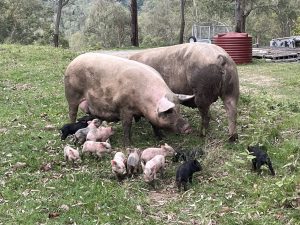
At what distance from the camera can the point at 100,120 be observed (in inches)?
352

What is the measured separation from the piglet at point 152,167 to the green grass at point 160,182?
16cm

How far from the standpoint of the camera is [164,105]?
7500 mm

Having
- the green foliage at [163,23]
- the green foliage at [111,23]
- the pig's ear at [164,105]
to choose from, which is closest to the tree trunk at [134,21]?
the pig's ear at [164,105]

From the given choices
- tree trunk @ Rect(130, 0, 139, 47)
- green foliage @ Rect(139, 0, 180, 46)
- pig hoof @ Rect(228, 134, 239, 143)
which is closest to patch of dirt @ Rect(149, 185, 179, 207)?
pig hoof @ Rect(228, 134, 239, 143)

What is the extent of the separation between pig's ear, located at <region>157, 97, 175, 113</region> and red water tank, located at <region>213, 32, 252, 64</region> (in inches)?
547

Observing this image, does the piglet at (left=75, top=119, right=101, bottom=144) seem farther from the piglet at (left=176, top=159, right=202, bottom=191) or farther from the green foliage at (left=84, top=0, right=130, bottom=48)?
the green foliage at (left=84, top=0, right=130, bottom=48)

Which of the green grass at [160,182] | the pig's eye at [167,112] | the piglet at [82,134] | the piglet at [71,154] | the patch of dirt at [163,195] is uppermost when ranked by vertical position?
the pig's eye at [167,112]

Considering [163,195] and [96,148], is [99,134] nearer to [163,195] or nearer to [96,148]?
[96,148]

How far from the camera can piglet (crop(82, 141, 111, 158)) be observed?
7555mm

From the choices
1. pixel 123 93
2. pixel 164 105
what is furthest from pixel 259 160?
pixel 123 93

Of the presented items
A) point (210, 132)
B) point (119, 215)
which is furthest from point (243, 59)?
point (119, 215)

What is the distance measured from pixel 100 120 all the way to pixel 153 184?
8.63 feet

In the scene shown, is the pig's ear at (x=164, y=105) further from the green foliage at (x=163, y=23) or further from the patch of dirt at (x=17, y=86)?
the green foliage at (x=163, y=23)

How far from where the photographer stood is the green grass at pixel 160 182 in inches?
226
